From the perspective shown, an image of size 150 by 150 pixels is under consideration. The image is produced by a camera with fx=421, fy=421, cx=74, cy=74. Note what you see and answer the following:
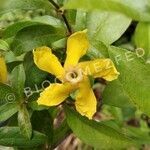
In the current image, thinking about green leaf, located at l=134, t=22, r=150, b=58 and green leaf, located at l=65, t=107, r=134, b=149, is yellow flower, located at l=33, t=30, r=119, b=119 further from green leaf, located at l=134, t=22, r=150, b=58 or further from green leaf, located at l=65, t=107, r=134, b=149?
green leaf, located at l=134, t=22, r=150, b=58

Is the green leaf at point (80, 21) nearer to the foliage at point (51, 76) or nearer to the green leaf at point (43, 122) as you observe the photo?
the foliage at point (51, 76)

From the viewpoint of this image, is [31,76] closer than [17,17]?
Yes

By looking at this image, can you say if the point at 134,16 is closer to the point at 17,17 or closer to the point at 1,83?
the point at 1,83

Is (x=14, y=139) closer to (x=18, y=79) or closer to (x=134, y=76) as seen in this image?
(x=18, y=79)

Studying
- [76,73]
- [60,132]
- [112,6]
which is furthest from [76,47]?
[60,132]

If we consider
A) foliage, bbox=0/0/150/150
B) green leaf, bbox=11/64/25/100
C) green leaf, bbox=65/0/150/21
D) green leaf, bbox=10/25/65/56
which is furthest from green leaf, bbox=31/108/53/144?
green leaf, bbox=65/0/150/21

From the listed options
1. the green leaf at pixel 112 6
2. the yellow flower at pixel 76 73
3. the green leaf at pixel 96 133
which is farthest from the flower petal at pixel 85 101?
the green leaf at pixel 112 6

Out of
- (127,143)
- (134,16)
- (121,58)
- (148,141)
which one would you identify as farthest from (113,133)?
(148,141)
